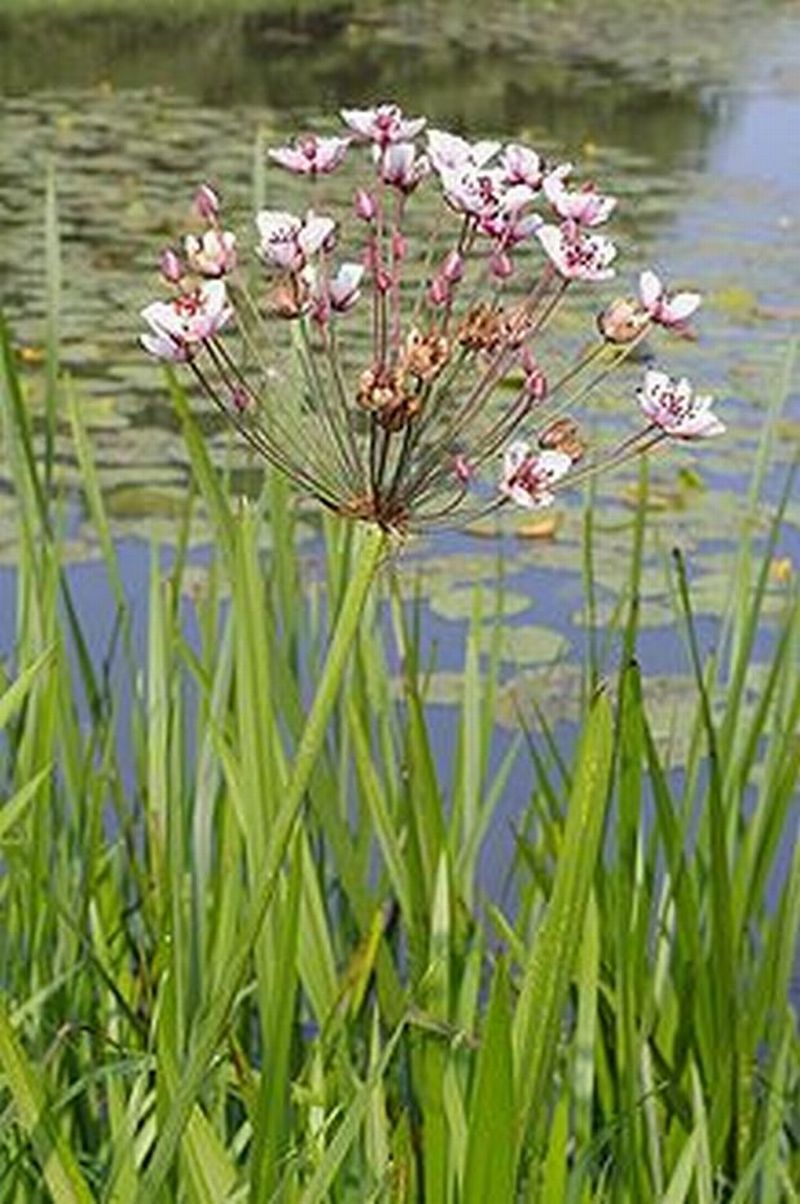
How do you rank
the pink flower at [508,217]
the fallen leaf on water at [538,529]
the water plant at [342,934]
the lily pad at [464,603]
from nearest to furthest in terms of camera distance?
the pink flower at [508,217]
the water plant at [342,934]
the lily pad at [464,603]
the fallen leaf on water at [538,529]

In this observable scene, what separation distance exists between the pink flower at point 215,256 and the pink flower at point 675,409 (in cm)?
16

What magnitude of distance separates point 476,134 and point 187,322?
27.0 feet

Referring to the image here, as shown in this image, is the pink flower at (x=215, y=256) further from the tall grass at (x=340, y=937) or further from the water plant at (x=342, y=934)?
the tall grass at (x=340, y=937)

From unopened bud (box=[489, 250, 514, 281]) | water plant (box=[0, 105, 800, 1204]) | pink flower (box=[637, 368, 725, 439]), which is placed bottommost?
water plant (box=[0, 105, 800, 1204])

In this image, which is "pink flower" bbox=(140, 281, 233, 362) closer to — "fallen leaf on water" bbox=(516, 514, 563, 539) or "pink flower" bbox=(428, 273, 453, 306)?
"pink flower" bbox=(428, 273, 453, 306)

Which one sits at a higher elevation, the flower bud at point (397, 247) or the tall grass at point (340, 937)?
the flower bud at point (397, 247)

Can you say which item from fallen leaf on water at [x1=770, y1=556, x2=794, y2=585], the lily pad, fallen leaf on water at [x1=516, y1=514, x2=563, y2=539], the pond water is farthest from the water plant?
fallen leaf on water at [x1=516, y1=514, x2=563, y2=539]

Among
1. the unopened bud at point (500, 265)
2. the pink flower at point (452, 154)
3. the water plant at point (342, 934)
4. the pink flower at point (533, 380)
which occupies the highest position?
the pink flower at point (452, 154)

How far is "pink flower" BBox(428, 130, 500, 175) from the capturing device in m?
0.79

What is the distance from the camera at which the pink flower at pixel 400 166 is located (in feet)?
2.71

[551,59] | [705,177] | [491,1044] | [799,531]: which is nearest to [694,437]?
[491,1044]

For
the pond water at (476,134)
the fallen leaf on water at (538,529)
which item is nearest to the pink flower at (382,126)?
the pond water at (476,134)

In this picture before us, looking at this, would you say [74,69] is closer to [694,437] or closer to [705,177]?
[705,177]

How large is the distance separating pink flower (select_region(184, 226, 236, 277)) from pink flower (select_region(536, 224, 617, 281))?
115 millimetres
